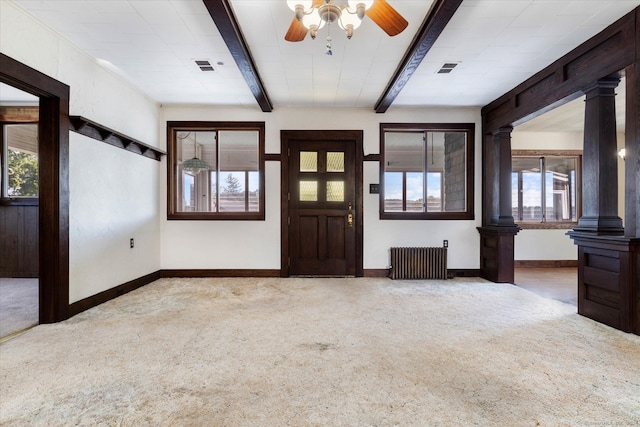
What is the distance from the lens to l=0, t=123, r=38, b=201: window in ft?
16.6

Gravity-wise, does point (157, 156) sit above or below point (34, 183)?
above

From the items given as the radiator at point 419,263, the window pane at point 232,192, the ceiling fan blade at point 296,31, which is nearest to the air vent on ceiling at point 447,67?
the ceiling fan blade at point 296,31

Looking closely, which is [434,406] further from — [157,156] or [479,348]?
[157,156]

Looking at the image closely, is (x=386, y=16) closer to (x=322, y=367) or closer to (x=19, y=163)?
(x=322, y=367)

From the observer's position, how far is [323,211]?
5.18 meters

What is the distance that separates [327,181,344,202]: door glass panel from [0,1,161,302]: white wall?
9.31 ft

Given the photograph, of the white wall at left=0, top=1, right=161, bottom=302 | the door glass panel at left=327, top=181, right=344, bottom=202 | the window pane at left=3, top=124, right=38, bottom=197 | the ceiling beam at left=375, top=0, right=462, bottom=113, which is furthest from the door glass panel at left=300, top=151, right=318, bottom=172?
the window pane at left=3, top=124, right=38, bottom=197

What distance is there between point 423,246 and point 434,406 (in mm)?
3720

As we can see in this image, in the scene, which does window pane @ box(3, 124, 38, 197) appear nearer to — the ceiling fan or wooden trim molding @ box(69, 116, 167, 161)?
wooden trim molding @ box(69, 116, 167, 161)

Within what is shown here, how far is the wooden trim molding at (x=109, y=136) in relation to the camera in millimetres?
3320

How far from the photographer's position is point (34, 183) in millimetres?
5184

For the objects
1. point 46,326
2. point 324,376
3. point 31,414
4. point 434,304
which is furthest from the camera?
point 434,304

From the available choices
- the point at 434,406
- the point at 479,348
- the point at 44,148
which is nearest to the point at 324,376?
the point at 434,406

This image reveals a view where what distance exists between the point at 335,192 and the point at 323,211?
38 centimetres
